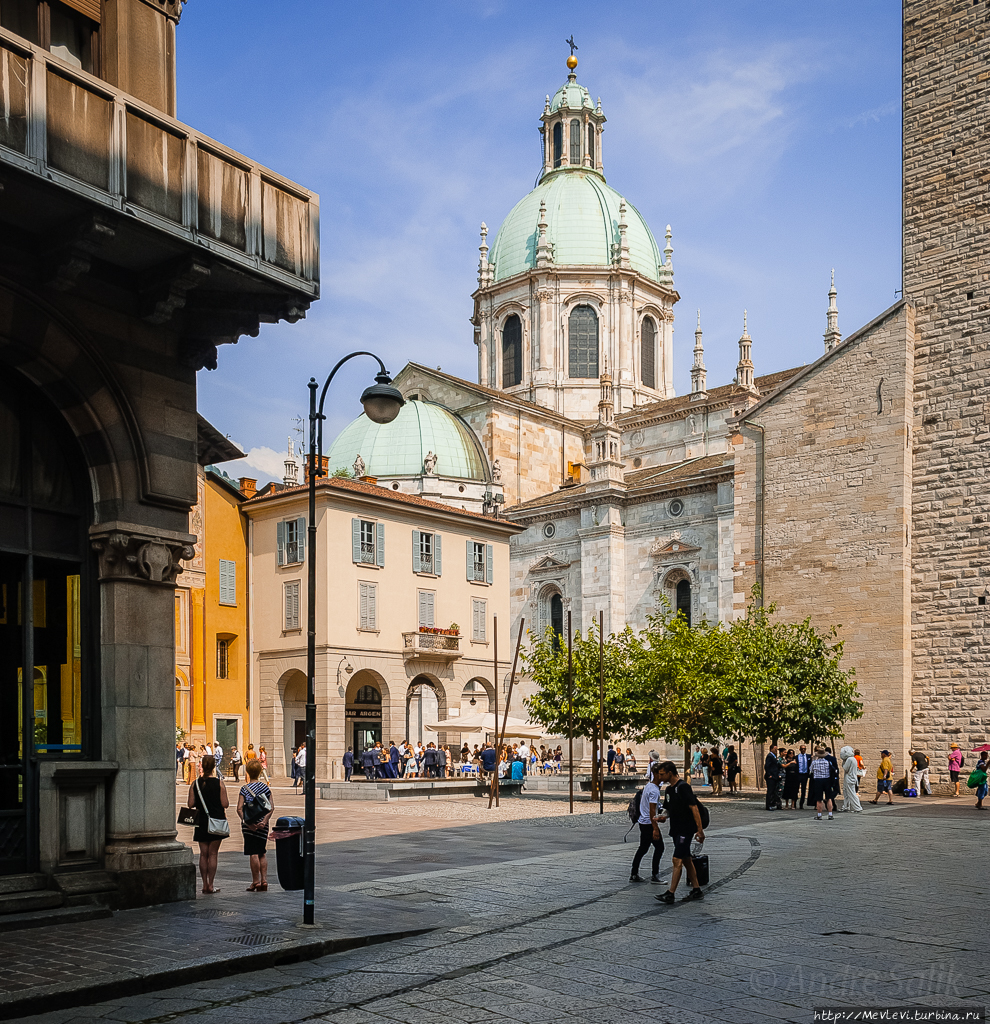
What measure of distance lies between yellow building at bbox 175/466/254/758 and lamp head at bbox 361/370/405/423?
26.0 meters

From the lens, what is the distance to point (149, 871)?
11.0 m

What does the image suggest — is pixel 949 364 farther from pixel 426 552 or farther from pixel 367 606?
pixel 367 606

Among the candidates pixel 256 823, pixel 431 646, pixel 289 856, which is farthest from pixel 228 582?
pixel 289 856

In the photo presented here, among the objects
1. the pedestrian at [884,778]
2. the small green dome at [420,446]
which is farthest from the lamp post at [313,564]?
the small green dome at [420,446]

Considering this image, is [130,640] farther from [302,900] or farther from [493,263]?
[493,263]

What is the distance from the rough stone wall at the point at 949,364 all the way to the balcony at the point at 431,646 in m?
17.9

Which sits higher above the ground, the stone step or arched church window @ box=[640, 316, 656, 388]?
arched church window @ box=[640, 316, 656, 388]

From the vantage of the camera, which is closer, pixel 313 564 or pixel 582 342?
pixel 313 564

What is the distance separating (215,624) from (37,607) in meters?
28.5

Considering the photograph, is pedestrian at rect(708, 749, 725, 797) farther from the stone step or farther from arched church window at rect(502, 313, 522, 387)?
arched church window at rect(502, 313, 522, 387)

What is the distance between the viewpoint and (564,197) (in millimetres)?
73188

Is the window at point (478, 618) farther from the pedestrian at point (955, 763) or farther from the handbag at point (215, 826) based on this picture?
the handbag at point (215, 826)

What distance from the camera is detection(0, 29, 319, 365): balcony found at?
944 cm

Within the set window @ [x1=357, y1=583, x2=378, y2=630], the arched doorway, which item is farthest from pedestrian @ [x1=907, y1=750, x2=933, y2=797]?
the arched doorway
